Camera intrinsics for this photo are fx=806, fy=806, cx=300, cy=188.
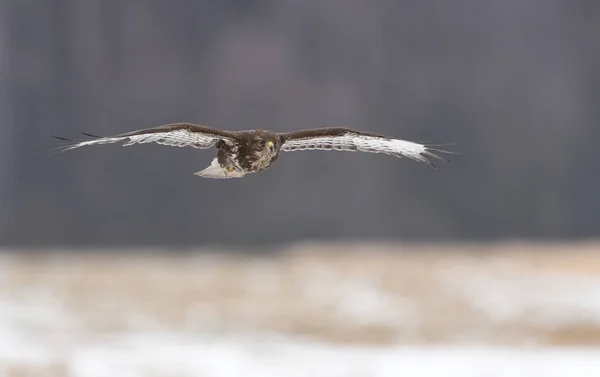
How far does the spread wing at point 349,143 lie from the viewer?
9164 mm

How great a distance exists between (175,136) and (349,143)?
2.36 meters

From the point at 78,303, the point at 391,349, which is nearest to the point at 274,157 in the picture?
the point at 391,349

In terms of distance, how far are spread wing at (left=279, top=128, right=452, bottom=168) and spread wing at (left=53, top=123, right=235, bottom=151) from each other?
87cm

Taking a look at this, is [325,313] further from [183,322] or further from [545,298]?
[545,298]

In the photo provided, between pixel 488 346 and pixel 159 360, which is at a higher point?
pixel 488 346

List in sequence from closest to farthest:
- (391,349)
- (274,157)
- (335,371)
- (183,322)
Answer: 1. (274,157)
2. (335,371)
3. (391,349)
4. (183,322)

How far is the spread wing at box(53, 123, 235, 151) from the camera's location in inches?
295

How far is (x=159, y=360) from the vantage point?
21750mm

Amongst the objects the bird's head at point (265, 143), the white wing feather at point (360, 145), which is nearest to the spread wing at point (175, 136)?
the bird's head at point (265, 143)

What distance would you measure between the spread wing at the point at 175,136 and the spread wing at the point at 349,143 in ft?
2.86

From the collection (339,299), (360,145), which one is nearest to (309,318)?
(339,299)

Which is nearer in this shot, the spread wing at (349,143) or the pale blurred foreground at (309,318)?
the spread wing at (349,143)

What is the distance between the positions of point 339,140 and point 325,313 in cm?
1871

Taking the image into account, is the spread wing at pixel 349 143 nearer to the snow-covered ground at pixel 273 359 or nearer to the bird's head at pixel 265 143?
the bird's head at pixel 265 143
